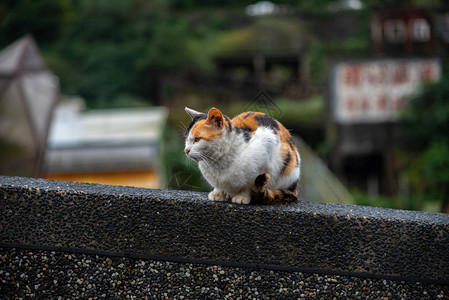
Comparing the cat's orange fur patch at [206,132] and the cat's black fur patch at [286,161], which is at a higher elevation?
the cat's orange fur patch at [206,132]

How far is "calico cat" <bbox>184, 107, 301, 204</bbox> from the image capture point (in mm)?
1978

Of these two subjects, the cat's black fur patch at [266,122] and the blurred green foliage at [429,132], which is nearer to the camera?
the cat's black fur patch at [266,122]

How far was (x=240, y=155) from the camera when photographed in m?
2.01

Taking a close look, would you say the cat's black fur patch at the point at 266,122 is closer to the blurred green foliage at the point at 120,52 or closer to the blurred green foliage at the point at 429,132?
the blurred green foliage at the point at 429,132

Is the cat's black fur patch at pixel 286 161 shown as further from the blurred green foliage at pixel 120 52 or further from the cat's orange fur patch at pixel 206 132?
the blurred green foliage at pixel 120 52

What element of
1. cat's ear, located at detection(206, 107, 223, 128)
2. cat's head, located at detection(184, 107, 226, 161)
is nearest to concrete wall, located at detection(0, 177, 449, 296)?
cat's head, located at detection(184, 107, 226, 161)

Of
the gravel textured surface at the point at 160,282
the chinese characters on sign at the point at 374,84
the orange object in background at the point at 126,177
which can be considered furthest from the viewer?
the chinese characters on sign at the point at 374,84

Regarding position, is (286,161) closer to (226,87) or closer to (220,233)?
(220,233)

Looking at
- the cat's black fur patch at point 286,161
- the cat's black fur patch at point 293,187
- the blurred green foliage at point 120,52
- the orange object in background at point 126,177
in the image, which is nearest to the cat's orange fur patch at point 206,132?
the cat's black fur patch at point 286,161

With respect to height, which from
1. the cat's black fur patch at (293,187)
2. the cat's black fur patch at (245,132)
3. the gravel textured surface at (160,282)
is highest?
the cat's black fur patch at (245,132)

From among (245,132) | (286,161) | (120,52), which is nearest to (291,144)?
(286,161)

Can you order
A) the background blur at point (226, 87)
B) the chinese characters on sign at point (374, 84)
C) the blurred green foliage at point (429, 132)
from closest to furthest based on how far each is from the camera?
the background blur at point (226, 87) < the blurred green foliage at point (429, 132) < the chinese characters on sign at point (374, 84)

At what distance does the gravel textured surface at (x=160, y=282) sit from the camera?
193 centimetres

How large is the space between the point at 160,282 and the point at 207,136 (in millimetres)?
581
